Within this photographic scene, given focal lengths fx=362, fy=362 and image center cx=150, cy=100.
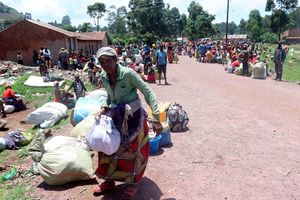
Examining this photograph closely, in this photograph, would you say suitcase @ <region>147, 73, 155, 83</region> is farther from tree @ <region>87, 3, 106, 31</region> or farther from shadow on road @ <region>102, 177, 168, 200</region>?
tree @ <region>87, 3, 106, 31</region>

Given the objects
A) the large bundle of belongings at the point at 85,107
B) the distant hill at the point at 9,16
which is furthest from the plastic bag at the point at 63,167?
the distant hill at the point at 9,16

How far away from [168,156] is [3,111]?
769 centimetres

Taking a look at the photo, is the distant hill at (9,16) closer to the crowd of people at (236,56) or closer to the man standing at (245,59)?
the crowd of people at (236,56)

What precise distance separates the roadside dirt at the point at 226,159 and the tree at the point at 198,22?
40570 millimetres

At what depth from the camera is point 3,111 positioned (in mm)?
11305

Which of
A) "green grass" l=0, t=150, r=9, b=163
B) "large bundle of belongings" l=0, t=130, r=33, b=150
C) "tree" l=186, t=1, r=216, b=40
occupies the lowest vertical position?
"green grass" l=0, t=150, r=9, b=163

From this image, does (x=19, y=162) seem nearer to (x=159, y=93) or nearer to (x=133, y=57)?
(x=159, y=93)

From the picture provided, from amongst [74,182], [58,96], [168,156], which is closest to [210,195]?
[168,156]

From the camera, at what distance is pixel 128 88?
3.70 metres

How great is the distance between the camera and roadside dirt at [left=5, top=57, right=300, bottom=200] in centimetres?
419

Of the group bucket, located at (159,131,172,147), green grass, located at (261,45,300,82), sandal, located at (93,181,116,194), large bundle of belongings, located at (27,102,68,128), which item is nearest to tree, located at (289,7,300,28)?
green grass, located at (261,45,300,82)

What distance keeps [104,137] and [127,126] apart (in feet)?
1.08

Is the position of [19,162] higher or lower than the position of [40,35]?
lower

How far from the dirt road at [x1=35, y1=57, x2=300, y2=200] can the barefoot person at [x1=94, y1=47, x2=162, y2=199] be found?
0.38 metres
